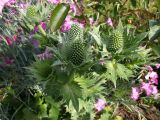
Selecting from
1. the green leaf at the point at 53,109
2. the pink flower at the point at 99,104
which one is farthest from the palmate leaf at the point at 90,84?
the pink flower at the point at 99,104

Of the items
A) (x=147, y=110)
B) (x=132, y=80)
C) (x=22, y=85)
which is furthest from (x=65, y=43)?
(x=147, y=110)

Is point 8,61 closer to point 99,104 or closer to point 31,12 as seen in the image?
point 31,12

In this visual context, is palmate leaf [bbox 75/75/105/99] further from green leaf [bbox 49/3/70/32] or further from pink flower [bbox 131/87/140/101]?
pink flower [bbox 131/87/140/101]

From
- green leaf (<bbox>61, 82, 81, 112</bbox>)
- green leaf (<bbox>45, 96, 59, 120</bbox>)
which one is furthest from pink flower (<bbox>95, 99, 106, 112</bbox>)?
green leaf (<bbox>61, 82, 81, 112</bbox>)

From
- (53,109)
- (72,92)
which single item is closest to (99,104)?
(53,109)

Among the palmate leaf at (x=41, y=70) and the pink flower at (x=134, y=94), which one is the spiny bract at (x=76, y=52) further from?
the pink flower at (x=134, y=94)

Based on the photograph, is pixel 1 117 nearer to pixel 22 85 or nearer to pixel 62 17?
pixel 22 85

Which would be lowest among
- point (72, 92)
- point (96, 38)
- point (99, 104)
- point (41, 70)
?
point (99, 104)
